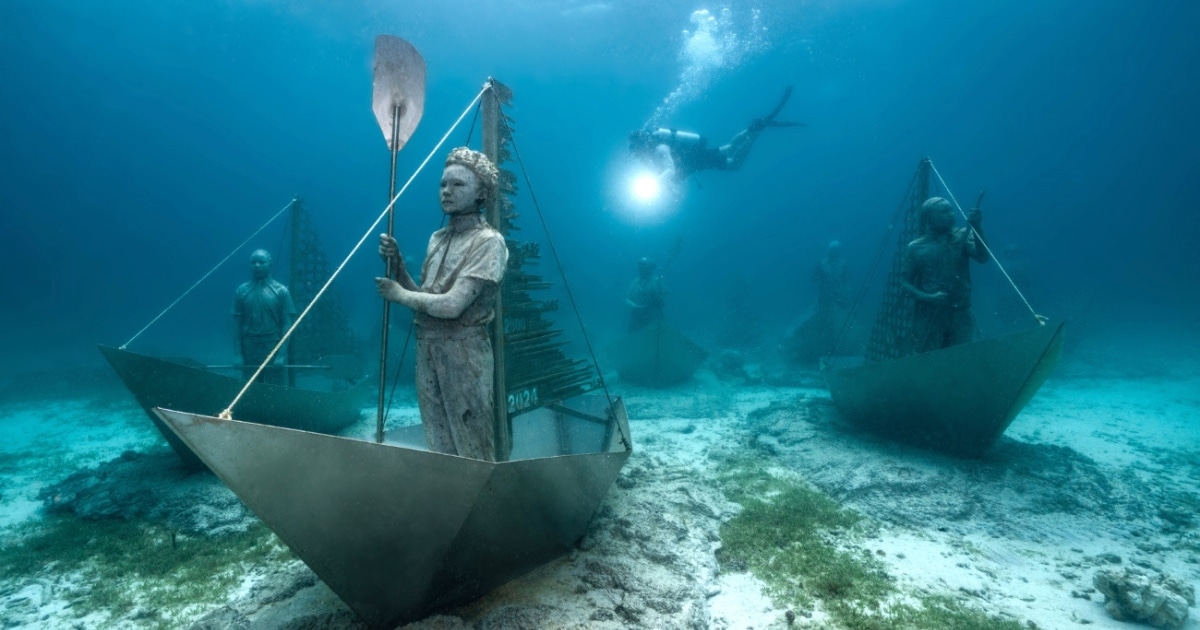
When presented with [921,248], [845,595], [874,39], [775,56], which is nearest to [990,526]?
[845,595]

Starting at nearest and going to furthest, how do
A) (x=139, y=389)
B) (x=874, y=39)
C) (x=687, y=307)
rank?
(x=139, y=389) < (x=687, y=307) < (x=874, y=39)

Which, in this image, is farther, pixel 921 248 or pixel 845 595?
pixel 921 248

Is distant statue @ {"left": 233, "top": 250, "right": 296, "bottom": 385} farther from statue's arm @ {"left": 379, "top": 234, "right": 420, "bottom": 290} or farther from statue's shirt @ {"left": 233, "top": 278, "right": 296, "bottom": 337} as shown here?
statue's arm @ {"left": 379, "top": 234, "right": 420, "bottom": 290}

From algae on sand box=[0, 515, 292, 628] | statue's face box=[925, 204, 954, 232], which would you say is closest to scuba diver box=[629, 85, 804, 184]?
statue's face box=[925, 204, 954, 232]

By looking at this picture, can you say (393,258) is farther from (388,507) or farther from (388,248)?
(388,507)

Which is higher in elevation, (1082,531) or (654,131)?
(654,131)

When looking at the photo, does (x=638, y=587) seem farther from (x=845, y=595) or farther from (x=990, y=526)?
(x=990, y=526)

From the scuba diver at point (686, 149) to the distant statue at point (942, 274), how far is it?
1025 cm

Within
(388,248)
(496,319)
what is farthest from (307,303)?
(388,248)

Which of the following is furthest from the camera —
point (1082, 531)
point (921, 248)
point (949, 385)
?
point (921, 248)

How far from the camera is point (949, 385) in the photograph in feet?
16.1

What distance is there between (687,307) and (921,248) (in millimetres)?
47299

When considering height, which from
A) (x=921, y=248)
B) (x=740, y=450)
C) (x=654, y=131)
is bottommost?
(x=740, y=450)

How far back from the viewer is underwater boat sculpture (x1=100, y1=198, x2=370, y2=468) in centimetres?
450
